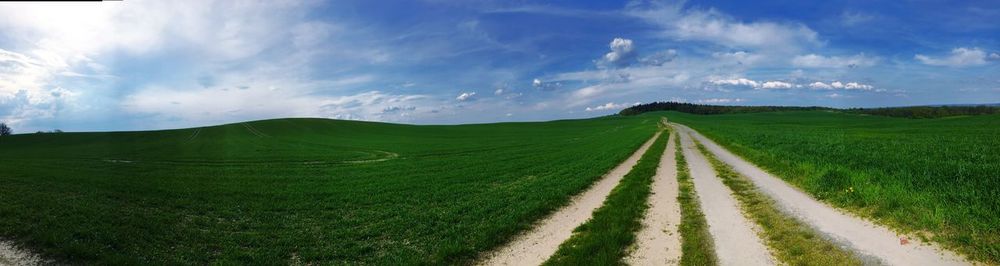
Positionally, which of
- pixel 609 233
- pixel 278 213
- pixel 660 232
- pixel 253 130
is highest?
pixel 253 130

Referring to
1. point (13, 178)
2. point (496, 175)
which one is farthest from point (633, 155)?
point (13, 178)

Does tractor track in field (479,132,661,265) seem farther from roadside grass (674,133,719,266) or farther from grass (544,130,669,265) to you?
roadside grass (674,133,719,266)

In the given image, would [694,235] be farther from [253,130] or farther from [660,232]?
[253,130]

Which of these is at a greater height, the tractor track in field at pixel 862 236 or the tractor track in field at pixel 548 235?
the tractor track in field at pixel 862 236

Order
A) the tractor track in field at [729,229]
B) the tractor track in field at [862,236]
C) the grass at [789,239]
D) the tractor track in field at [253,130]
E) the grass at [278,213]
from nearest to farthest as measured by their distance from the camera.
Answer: the tractor track in field at [862,236]
the grass at [789,239]
the tractor track in field at [729,229]
the grass at [278,213]
the tractor track in field at [253,130]

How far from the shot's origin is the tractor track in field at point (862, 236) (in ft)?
28.4

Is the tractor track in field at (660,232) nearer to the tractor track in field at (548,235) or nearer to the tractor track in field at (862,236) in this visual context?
the tractor track in field at (548,235)

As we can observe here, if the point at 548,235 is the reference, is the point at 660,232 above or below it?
above

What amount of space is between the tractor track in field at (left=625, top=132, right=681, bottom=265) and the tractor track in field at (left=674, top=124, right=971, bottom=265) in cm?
324

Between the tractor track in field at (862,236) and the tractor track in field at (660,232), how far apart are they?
3239mm

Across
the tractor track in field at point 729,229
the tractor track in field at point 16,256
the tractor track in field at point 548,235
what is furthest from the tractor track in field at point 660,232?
the tractor track in field at point 16,256

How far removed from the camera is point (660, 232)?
11867 millimetres

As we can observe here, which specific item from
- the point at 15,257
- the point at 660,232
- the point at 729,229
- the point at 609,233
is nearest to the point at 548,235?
the point at 609,233

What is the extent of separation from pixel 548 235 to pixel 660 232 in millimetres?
2947
